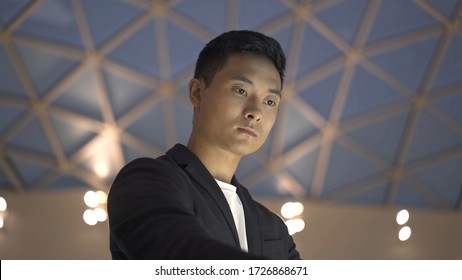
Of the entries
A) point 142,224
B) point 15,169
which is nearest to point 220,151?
point 142,224

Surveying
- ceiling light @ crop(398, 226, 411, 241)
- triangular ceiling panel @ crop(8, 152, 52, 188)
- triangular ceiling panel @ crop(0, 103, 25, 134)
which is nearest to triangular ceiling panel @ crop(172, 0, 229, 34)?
triangular ceiling panel @ crop(0, 103, 25, 134)

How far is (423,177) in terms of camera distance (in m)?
18.0

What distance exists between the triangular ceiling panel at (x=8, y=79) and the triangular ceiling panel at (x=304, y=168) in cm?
809

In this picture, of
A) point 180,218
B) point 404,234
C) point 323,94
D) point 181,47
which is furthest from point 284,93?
point 180,218

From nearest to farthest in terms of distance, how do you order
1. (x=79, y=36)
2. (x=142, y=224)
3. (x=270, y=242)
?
1. (x=142, y=224)
2. (x=270, y=242)
3. (x=79, y=36)

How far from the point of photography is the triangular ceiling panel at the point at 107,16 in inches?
584

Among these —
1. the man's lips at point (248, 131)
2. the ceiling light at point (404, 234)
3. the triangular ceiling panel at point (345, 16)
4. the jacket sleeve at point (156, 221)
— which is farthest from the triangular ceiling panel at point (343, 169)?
the jacket sleeve at point (156, 221)

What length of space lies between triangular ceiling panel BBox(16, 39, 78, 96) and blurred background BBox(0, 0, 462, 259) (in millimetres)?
34

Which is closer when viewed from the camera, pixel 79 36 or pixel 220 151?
pixel 220 151

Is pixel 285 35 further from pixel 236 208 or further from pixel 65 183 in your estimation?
pixel 236 208

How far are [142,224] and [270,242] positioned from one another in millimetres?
1135

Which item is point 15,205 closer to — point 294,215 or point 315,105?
point 294,215

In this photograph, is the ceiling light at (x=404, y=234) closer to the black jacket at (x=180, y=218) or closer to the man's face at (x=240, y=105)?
the black jacket at (x=180, y=218)

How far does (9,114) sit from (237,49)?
49.2ft
